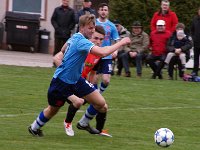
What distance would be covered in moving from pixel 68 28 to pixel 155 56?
2.84 m

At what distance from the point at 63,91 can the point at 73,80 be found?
21 centimetres

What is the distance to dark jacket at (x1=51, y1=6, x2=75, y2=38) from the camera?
2233 centimetres

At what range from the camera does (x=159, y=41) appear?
21.3 metres

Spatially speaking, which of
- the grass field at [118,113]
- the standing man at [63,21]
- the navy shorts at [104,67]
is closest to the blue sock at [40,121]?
the grass field at [118,113]

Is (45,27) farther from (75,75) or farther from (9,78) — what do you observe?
(75,75)

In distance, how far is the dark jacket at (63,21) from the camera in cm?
2233

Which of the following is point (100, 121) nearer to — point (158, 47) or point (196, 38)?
point (158, 47)

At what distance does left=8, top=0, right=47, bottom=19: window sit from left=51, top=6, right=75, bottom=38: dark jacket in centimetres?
879

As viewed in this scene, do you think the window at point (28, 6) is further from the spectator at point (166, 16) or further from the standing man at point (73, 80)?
the standing man at point (73, 80)

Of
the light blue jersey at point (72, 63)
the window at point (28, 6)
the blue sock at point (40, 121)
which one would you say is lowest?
the window at point (28, 6)

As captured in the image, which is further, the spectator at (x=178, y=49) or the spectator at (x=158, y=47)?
the spectator at (x=158, y=47)

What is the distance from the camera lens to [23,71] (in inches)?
828

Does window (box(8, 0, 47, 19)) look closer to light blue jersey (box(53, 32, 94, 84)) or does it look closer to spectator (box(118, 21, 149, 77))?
spectator (box(118, 21, 149, 77))

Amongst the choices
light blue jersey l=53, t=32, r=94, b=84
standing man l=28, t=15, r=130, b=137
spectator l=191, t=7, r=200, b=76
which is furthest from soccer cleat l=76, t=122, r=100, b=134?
spectator l=191, t=7, r=200, b=76
